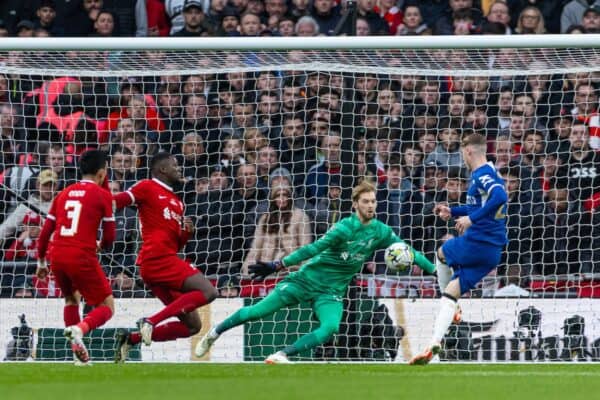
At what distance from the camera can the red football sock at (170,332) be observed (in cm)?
1131

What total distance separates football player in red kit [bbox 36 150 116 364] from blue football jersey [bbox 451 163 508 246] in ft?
9.55

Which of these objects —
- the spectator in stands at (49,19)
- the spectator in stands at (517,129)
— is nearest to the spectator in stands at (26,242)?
the spectator in stands at (49,19)

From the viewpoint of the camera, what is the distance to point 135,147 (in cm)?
1302

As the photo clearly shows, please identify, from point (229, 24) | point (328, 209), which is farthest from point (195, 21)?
point (328, 209)

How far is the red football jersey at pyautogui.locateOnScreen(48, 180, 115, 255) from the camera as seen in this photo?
10656mm

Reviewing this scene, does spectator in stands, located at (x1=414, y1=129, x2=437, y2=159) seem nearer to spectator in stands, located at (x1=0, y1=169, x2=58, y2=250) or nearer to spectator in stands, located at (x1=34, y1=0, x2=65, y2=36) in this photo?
spectator in stands, located at (x1=0, y1=169, x2=58, y2=250)

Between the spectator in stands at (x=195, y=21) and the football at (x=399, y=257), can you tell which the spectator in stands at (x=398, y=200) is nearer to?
the football at (x=399, y=257)

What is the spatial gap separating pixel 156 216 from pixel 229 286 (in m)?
1.60

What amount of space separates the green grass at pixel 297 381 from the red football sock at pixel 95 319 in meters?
0.32

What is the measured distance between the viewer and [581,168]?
12.7 meters

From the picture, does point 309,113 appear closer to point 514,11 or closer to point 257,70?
point 257,70

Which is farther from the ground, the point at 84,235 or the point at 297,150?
the point at 297,150

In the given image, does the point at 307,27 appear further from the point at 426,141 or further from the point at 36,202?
the point at 36,202

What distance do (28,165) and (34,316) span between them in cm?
157
